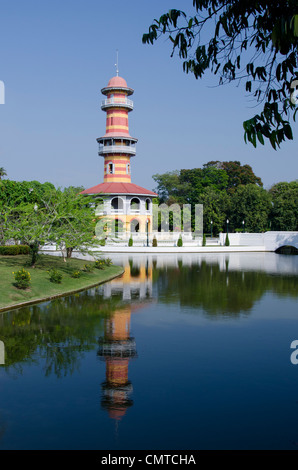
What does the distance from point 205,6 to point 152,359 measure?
8.50 m

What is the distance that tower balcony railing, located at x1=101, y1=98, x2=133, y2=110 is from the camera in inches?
2648

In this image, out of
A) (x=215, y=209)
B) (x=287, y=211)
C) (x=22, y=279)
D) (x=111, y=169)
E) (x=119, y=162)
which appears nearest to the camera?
(x=22, y=279)

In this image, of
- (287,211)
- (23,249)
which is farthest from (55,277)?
(287,211)

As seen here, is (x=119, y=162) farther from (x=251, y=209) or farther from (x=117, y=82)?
(x=251, y=209)

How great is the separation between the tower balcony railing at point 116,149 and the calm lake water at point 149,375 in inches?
1878

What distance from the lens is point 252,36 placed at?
30.5 ft

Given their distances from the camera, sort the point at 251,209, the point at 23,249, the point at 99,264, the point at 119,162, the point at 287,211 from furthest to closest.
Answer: the point at 251,209
the point at 287,211
the point at 119,162
the point at 99,264
the point at 23,249

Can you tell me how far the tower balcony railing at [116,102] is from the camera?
67250mm

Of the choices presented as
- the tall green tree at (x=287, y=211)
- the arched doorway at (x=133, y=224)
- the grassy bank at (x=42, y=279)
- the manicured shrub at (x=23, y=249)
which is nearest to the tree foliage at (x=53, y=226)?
the grassy bank at (x=42, y=279)

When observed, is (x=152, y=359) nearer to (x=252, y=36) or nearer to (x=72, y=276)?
(x=252, y=36)

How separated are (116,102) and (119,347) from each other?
190 feet

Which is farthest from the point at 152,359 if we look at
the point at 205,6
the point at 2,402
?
the point at 205,6

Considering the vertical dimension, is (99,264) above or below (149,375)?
above

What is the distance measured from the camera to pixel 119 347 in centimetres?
1402
